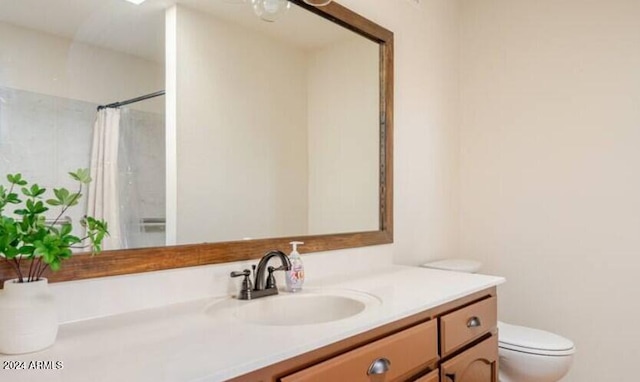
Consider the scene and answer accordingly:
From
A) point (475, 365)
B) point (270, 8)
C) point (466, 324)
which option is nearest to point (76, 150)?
point (270, 8)

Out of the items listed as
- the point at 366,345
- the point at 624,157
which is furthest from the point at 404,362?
the point at 624,157

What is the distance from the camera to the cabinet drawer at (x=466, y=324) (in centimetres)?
133

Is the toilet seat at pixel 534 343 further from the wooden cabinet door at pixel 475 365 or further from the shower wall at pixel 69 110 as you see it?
the shower wall at pixel 69 110

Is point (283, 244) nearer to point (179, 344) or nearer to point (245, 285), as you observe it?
point (245, 285)

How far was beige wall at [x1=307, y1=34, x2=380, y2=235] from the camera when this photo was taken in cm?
178

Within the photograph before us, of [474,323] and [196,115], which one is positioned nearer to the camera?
[196,115]

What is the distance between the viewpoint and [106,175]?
1104 mm

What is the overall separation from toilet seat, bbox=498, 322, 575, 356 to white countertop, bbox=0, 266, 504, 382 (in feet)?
2.93

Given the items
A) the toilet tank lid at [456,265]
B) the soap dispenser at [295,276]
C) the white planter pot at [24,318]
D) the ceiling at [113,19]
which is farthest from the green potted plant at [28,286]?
the toilet tank lid at [456,265]

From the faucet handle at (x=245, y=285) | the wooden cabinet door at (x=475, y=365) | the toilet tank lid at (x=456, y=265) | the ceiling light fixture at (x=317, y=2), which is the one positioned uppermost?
the ceiling light fixture at (x=317, y=2)

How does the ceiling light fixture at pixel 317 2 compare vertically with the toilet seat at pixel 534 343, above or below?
above

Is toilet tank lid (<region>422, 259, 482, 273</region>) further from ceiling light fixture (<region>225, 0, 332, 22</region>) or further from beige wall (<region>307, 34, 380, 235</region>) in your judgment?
ceiling light fixture (<region>225, 0, 332, 22</region>)

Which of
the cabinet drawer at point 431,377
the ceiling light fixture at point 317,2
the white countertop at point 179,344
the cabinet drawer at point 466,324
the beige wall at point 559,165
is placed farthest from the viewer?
the beige wall at point 559,165

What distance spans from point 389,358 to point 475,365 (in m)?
0.60
